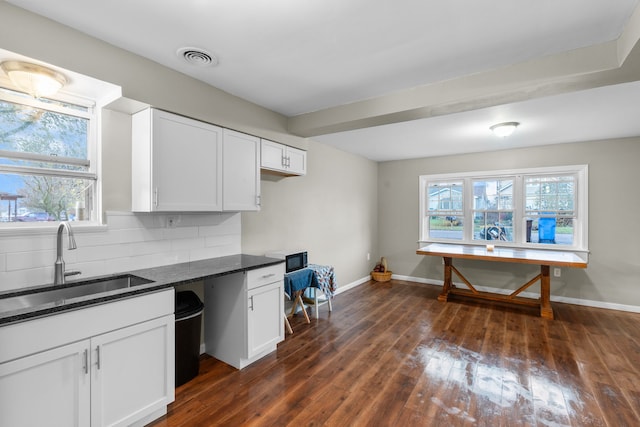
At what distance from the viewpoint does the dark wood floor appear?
6.65 feet

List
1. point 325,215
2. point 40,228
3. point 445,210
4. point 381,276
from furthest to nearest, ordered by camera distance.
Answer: point 381,276
point 445,210
point 325,215
point 40,228

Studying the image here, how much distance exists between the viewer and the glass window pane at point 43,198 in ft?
6.31

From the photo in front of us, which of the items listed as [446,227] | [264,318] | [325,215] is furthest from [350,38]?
[446,227]

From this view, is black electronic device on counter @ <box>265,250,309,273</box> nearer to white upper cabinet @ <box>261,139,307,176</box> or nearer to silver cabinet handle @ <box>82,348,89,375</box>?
white upper cabinet @ <box>261,139,307,176</box>

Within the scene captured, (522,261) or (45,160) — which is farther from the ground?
(45,160)

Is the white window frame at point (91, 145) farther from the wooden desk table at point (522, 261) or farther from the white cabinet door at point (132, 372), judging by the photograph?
the wooden desk table at point (522, 261)

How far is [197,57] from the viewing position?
7.45 feet

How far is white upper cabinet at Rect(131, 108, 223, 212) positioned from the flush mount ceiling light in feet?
1.62

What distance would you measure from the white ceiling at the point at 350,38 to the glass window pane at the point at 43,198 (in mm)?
1015

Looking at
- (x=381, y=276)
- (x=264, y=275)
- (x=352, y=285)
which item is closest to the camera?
(x=264, y=275)

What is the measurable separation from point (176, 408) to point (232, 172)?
1857mm

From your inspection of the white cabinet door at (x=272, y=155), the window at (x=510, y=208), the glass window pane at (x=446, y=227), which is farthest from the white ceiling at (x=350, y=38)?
the glass window pane at (x=446, y=227)

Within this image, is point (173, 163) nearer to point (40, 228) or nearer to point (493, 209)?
point (40, 228)

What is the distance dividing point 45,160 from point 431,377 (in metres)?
3.24
